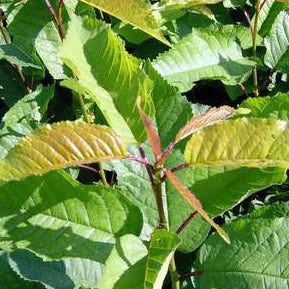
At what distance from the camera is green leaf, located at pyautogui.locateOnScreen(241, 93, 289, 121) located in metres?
1.35

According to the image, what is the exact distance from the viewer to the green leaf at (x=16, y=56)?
6.47 ft

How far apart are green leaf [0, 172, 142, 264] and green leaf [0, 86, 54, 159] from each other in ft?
1.92

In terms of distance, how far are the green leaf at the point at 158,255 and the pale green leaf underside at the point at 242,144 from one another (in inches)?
5.8

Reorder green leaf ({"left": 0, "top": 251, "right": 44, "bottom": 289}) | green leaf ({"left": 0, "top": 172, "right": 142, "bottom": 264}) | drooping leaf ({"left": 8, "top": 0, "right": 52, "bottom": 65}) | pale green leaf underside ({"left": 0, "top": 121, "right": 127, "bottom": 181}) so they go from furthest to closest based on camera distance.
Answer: drooping leaf ({"left": 8, "top": 0, "right": 52, "bottom": 65}), green leaf ({"left": 0, "top": 251, "right": 44, "bottom": 289}), green leaf ({"left": 0, "top": 172, "right": 142, "bottom": 264}), pale green leaf underside ({"left": 0, "top": 121, "right": 127, "bottom": 181})

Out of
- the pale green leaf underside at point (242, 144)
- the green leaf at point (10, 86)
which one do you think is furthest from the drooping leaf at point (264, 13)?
the pale green leaf underside at point (242, 144)

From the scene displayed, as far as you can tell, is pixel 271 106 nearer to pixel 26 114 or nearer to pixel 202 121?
pixel 202 121

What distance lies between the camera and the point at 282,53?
1.98m

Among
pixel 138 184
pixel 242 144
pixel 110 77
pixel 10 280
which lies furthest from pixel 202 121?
pixel 10 280

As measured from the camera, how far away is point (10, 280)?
161cm

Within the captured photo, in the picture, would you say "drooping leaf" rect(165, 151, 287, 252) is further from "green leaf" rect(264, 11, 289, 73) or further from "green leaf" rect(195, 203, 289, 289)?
"green leaf" rect(264, 11, 289, 73)

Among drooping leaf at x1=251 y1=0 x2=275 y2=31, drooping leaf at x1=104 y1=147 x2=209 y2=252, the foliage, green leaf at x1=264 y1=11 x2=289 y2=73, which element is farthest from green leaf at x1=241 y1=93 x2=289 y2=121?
drooping leaf at x1=251 y1=0 x2=275 y2=31

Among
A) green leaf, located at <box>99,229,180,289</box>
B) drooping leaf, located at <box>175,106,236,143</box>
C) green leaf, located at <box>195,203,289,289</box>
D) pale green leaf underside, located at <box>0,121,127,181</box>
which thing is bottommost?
green leaf, located at <box>195,203,289,289</box>

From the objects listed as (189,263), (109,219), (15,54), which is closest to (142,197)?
(109,219)

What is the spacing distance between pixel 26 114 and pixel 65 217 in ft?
2.58
